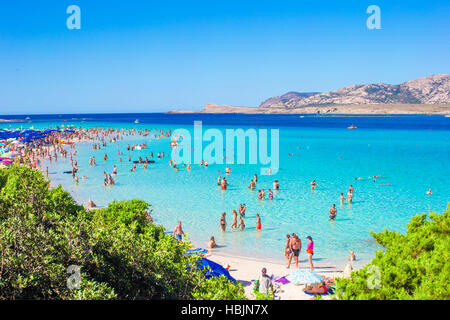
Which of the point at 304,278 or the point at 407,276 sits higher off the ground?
the point at 407,276

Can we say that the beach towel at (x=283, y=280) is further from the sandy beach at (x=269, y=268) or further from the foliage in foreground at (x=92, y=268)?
the foliage in foreground at (x=92, y=268)

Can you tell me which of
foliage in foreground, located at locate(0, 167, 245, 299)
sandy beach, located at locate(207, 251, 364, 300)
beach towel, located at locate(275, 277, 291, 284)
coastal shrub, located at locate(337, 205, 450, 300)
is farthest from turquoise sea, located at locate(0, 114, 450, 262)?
foliage in foreground, located at locate(0, 167, 245, 299)

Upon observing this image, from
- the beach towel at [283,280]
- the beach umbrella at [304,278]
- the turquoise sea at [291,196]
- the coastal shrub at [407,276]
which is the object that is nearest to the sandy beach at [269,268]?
the beach towel at [283,280]

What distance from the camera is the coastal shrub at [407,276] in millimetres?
5938

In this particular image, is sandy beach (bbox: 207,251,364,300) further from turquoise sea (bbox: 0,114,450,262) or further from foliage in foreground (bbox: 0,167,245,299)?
foliage in foreground (bbox: 0,167,245,299)

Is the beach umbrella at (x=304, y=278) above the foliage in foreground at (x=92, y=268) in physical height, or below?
below

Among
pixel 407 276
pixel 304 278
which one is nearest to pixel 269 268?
pixel 304 278

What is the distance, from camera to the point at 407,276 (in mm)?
6594

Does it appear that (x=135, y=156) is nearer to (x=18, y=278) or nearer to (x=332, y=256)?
(x=332, y=256)

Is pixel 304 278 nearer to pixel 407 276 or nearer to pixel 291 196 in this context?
pixel 407 276
